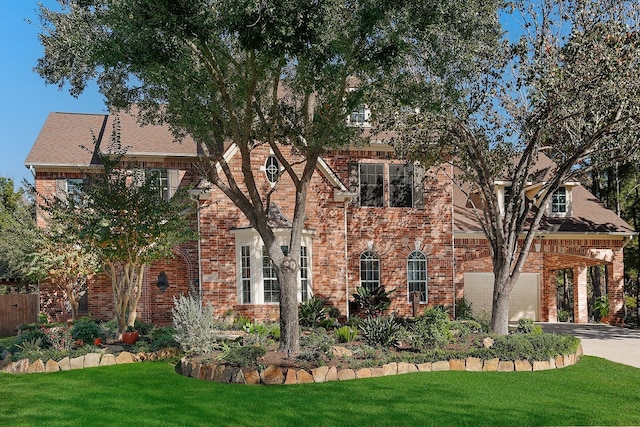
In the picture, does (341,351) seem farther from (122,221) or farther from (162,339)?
(122,221)

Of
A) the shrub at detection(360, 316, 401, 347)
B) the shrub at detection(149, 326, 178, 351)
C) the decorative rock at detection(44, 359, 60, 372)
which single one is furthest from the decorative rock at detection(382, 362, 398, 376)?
the decorative rock at detection(44, 359, 60, 372)

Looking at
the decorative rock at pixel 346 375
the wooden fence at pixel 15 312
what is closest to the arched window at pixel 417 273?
the decorative rock at pixel 346 375

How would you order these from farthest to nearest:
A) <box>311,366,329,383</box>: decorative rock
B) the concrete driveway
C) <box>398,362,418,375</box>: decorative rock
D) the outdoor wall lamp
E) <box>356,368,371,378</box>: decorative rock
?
the outdoor wall lamp, the concrete driveway, <box>398,362,418,375</box>: decorative rock, <box>356,368,371,378</box>: decorative rock, <box>311,366,329,383</box>: decorative rock

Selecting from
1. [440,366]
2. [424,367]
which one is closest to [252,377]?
[424,367]

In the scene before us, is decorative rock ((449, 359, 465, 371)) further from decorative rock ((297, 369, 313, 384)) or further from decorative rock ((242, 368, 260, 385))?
decorative rock ((242, 368, 260, 385))

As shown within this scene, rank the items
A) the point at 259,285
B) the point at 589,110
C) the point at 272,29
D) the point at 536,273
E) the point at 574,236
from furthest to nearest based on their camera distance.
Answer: the point at 536,273 < the point at 574,236 < the point at 259,285 < the point at 589,110 < the point at 272,29

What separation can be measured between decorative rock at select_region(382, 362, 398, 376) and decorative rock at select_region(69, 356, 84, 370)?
6.76 metres

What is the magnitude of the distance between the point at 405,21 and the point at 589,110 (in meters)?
6.54

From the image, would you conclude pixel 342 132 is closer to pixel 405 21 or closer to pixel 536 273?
pixel 405 21

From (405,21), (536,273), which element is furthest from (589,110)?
(536,273)

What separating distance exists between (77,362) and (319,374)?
19.0 ft

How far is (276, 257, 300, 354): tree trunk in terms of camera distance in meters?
14.3

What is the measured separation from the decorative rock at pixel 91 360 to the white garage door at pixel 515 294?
58.6 ft

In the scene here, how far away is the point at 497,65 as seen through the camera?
658 inches
